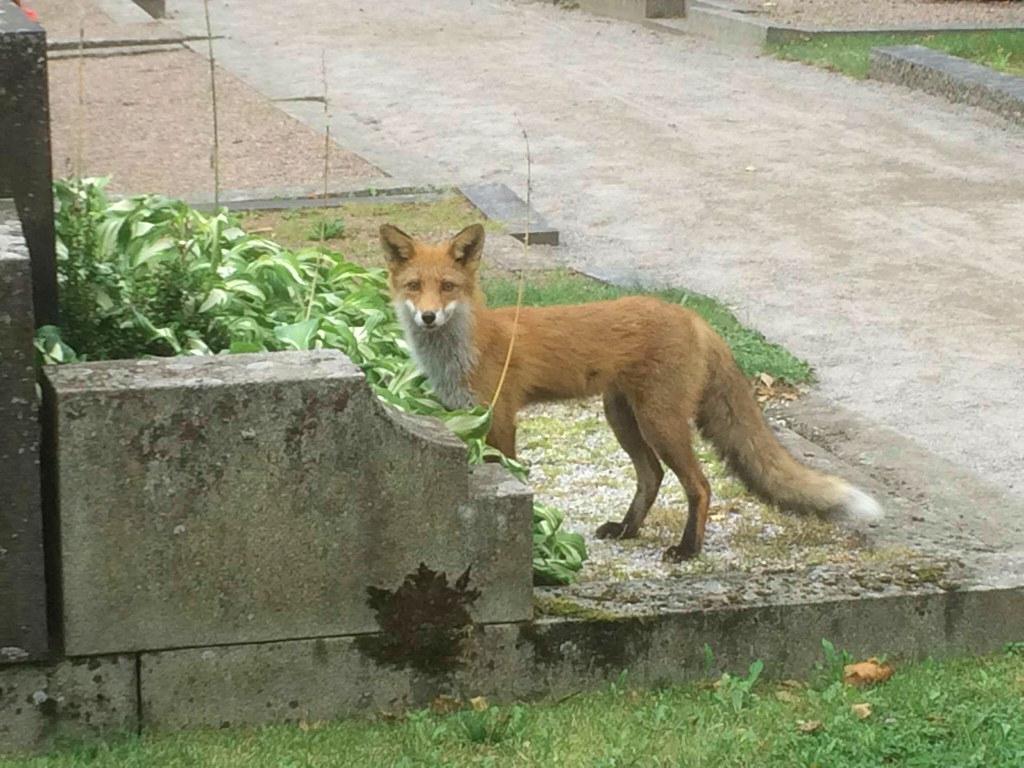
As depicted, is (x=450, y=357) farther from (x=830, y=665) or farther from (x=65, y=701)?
(x=65, y=701)

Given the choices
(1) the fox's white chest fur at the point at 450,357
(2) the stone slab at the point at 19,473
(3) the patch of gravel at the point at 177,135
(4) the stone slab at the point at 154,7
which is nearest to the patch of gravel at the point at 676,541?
(1) the fox's white chest fur at the point at 450,357

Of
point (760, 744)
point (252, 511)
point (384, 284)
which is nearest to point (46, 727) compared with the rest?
point (252, 511)

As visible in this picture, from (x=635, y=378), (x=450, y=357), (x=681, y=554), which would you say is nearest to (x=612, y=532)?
(x=681, y=554)

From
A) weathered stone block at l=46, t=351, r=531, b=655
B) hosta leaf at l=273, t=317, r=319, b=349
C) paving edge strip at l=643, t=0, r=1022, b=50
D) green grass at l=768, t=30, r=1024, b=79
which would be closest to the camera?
weathered stone block at l=46, t=351, r=531, b=655

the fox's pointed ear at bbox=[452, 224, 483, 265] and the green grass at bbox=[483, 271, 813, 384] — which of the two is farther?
the green grass at bbox=[483, 271, 813, 384]

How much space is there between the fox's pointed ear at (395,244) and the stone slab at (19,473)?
6.66 ft

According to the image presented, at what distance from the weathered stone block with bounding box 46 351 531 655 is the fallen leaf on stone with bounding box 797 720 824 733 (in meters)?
0.86

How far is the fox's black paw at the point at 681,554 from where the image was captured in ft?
20.2

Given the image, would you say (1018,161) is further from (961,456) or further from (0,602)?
(0,602)

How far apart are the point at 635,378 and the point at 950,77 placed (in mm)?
10111

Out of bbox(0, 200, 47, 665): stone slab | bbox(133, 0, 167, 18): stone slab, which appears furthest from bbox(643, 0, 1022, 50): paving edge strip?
bbox(0, 200, 47, 665): stone slab

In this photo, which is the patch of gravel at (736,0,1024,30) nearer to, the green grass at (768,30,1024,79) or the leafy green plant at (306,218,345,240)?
the green grass at (768,30,1024,79)

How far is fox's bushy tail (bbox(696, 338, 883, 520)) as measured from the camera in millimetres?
6066

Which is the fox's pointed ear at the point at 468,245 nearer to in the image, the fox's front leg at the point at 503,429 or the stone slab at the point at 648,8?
the fox's front leg at the point at 503,429
